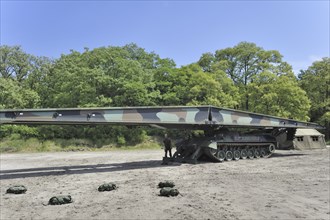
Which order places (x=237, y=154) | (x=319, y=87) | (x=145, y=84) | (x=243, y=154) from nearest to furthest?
(x=237, y=154) < (x=243, y=154) < (x=145, y=84) < (x=319, y=87)

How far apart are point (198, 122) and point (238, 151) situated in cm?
420

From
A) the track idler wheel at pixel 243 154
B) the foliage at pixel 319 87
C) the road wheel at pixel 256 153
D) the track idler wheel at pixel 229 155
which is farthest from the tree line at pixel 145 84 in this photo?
the track idler wheel at pixel 229 155

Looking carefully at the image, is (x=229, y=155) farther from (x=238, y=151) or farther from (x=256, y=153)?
(x=256, y=153)

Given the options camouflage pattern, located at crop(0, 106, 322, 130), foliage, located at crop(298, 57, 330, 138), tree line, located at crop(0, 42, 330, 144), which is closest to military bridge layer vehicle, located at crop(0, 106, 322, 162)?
camouflage pattern, located at crop(0, 106, 322, 130)

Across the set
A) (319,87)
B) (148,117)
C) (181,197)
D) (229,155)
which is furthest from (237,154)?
(319,87)

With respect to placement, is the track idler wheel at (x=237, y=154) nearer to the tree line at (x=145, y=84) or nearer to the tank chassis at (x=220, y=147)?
the tank chassis at (x=220, y=147)

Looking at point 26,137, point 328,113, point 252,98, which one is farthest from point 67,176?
point 328,113

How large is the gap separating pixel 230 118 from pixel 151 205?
36.8ft

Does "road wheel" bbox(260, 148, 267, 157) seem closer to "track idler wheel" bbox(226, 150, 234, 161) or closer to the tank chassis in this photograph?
the tank chassis

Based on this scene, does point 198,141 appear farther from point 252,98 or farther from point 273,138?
point 252,98

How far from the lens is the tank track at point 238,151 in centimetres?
1716

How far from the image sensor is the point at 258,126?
1925cm

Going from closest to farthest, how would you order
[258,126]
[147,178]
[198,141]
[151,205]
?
[151,205] < [147,178] < [198,141] < [258,126]

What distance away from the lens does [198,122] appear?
15.9 meters
